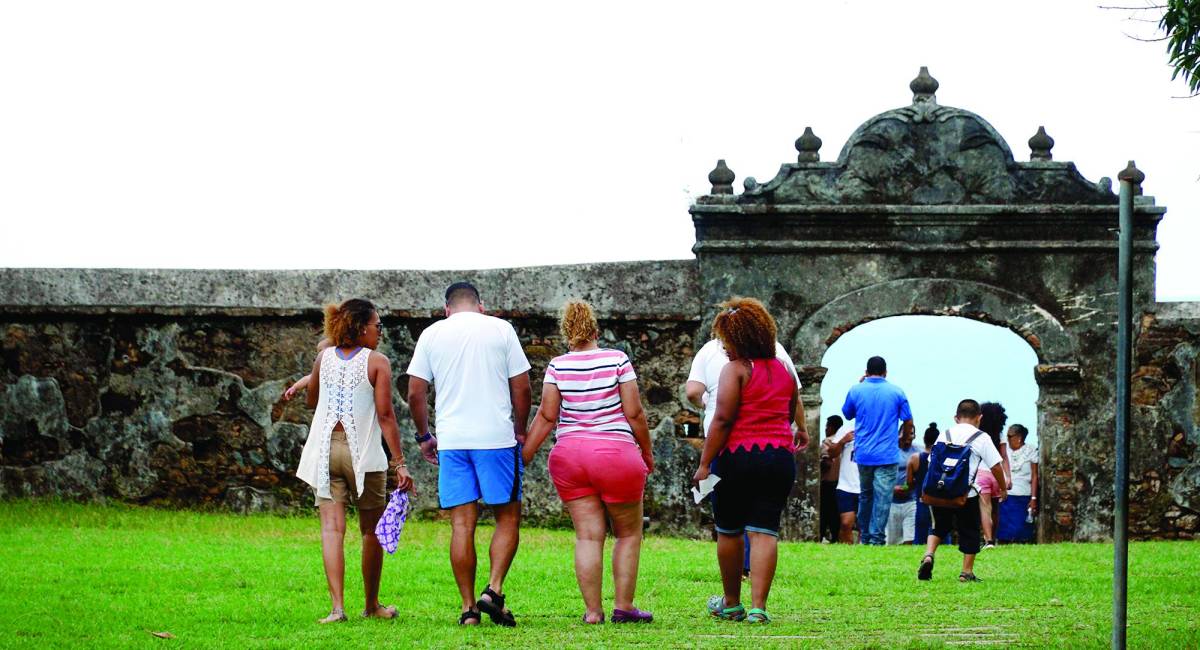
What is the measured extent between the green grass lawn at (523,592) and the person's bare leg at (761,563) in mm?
188

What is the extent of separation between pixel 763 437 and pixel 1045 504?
646 centimetres

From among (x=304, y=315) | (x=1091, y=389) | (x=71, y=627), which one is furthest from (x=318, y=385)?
(x=1091, y=389)

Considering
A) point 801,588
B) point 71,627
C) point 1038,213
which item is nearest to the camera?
point 71,627

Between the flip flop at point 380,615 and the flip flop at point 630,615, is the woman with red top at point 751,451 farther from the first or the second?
the flip flop at point 380,615

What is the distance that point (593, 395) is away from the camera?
680cm

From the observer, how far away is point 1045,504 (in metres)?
12.5

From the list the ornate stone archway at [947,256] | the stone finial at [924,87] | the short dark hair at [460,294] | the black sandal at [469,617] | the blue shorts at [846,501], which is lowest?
the black sandal at [469,617]

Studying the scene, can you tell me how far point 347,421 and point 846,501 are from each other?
649 cm

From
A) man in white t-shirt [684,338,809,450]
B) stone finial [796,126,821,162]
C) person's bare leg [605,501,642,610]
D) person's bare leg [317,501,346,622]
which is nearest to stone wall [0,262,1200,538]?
stone finial [796,126,821,162]

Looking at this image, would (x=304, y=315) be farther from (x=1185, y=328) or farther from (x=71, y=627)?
(x=1185, y=328)

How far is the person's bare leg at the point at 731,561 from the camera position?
6812 mm

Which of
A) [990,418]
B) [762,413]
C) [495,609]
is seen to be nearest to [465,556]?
[495,609]

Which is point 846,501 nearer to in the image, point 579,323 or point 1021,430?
point 1021,430

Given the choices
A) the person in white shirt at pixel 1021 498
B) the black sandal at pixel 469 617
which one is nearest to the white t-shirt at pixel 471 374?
the black sandal at pixel 469 617
